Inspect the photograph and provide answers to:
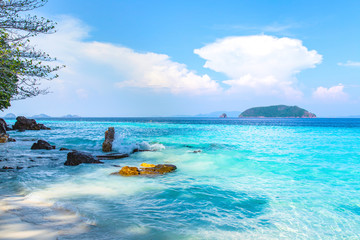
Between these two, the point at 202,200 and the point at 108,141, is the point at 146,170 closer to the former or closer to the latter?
the point at 202,200

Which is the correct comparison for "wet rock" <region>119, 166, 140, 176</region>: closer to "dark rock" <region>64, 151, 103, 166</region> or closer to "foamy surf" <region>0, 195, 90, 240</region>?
"dark rock" <region>64, 151, 103, 166</region>

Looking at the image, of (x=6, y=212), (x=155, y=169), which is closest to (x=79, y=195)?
(x=6, y=212)

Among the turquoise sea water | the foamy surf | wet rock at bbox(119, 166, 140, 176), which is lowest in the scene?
the turquoise sea water

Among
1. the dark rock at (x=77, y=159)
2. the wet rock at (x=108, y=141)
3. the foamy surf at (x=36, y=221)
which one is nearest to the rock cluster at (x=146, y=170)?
the dark rock at (x=77, y=159)

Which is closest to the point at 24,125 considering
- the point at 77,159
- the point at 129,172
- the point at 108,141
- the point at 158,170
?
the point at 108,141

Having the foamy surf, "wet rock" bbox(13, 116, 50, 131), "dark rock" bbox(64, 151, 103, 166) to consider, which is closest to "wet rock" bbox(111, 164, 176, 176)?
"dark rock" bbox(64, 151, 103, 166)

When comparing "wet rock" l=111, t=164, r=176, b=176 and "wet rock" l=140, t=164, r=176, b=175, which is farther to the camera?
"wet rock" l=140, t=164, r=176, b=175

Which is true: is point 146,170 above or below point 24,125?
below

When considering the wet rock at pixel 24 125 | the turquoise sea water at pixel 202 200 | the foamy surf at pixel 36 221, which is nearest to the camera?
the foamy surf at pixel 36 221

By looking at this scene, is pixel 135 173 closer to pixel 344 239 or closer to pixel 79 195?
pixel 79 195

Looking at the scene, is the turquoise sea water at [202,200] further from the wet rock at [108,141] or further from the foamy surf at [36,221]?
the wet rock at [108,141]

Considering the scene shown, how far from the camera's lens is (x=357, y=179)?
10688mm

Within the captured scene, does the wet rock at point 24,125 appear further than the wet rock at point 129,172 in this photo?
→ Yes

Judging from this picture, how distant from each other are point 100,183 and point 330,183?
33.5 feet
